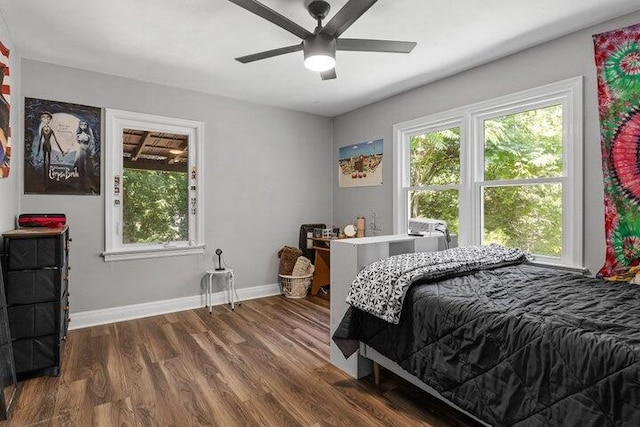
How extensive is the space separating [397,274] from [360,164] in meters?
2.84

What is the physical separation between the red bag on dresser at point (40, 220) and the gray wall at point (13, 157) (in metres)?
0.09

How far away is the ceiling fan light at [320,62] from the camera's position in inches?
85.4

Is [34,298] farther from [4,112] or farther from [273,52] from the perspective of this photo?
[273,52]

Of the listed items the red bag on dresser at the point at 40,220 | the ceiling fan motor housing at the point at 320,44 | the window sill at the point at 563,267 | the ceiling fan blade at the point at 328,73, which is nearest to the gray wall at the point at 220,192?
the red bag on dresser at the point at 40,220

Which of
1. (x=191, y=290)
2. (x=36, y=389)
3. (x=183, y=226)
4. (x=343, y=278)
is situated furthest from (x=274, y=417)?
(x=183, y=226)

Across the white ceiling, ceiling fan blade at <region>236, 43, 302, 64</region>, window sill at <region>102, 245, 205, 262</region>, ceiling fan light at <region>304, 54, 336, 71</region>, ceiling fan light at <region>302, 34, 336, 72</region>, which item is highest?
the white ceiling

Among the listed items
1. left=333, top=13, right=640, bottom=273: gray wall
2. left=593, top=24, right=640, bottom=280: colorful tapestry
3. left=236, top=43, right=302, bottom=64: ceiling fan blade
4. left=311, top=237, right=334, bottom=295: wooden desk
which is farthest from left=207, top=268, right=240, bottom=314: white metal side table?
left=593, top=24, right=640, bottom=280: colorful tapestry

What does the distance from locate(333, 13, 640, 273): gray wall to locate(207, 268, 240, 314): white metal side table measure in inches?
70.6

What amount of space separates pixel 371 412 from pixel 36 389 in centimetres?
213

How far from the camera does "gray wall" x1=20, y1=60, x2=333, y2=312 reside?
3.28 metres

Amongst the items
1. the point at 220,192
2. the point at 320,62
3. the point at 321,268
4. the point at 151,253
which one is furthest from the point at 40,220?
the point at 321,268

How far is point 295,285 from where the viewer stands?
14.1 ft

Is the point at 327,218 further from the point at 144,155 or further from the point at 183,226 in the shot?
the point at 144,155

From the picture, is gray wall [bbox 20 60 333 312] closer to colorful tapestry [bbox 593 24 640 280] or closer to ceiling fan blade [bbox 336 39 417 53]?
ceiling fan blade [bbox 336 39 417 53]
